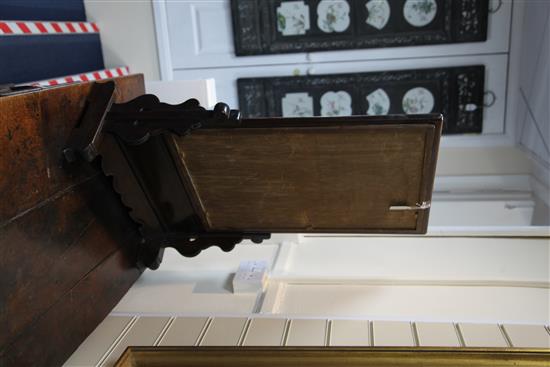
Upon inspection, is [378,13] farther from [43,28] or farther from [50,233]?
[50,233]

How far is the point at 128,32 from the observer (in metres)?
3.11

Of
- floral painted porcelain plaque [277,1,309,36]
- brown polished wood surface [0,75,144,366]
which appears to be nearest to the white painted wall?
floral painted porcelain plaque [277,1,309,36]

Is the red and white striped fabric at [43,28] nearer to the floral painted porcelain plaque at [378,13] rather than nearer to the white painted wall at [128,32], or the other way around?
the white painted wall at [128,32]

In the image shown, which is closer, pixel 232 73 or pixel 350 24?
pixel 350 24

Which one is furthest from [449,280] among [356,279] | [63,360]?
[63,360]

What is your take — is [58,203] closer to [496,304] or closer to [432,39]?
[496,304]

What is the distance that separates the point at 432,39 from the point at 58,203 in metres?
2.36

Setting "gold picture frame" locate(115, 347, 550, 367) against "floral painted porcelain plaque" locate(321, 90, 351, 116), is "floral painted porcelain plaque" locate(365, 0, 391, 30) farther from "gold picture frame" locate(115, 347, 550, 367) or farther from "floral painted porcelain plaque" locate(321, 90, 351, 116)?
"gold picture frame" locate(115, 347, 550, 367)

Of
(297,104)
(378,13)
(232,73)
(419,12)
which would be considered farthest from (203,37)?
(419,12)

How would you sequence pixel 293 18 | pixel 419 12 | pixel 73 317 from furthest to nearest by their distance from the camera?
1. pixel 293 18
2. pixel 419 12
3. pixel 73 317

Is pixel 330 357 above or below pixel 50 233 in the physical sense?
below

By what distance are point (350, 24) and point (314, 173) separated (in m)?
1.99

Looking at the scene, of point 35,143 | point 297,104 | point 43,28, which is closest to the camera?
point 35,143

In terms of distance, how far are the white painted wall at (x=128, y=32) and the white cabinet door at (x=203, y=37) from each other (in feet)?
0.36
